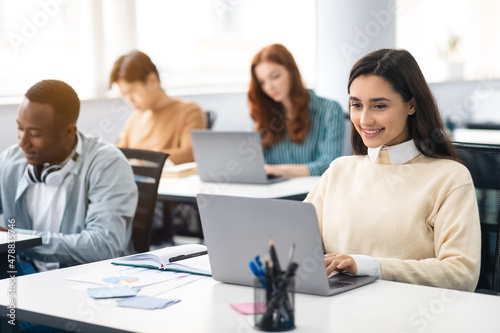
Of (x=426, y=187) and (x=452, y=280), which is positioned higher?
(x=426, y=187)

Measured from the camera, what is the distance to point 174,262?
2.01 metres

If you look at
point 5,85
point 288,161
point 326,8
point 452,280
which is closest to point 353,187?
point 452,280

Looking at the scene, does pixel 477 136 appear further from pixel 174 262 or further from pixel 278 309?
pixel 278 309

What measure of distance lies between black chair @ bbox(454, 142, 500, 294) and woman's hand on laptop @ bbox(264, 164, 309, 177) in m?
1.67

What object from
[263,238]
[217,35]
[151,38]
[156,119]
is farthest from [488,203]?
[217,35]

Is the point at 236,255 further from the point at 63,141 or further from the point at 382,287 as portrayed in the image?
the point at 63,141

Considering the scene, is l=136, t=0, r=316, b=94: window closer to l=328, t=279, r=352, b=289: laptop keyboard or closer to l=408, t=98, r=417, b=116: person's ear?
l=408, t=98, r=417, b=116: person's ear

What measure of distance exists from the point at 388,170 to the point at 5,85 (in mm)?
3419

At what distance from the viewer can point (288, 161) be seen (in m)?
4.01

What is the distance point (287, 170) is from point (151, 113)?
4.52ft

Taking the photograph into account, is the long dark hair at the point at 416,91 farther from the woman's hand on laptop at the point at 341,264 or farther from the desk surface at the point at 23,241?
the desk surface at the point at 23,241

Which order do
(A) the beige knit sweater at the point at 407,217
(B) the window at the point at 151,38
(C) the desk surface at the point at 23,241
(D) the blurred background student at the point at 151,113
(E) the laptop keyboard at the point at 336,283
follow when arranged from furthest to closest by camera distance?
(B) the window at the point at 151,38
(D) the blurred background student at the point at 151,113
(C) the desk surface at the point at 23,241
(A) the beige knit sweater at the point at 407,217
(E) the laptop keyboard at the point at 336,283

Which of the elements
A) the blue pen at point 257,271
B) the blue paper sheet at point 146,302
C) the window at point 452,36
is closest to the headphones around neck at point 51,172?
the blue paper sheet at point 146,302

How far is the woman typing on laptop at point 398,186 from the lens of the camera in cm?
190
